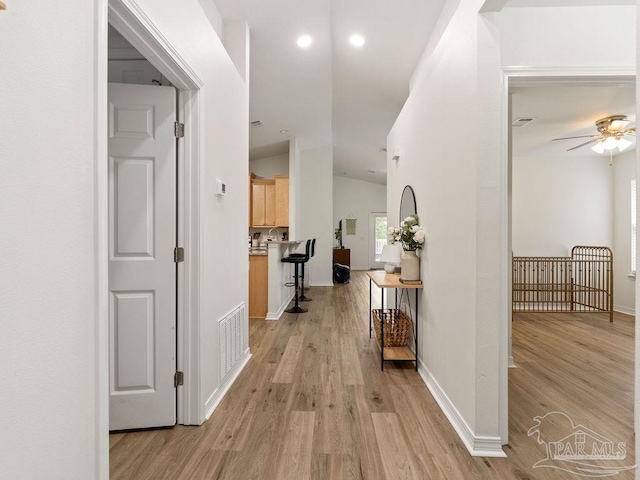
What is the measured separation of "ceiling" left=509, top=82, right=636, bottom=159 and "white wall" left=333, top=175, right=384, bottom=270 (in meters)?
6.73

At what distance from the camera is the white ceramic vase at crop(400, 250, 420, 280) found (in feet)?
9.98

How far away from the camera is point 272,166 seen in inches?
306

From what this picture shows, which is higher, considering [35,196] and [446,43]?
[446,43]

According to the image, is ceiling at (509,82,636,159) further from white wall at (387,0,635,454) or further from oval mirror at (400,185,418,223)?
oval mirror at (400,185,418,223)

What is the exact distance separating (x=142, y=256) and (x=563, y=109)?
4.68 meters

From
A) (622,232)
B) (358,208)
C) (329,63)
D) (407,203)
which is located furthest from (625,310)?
(358,208)

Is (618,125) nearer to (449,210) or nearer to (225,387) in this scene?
(449,210)

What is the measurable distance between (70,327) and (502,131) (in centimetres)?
220

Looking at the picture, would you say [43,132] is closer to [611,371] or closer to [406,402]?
[406,402]

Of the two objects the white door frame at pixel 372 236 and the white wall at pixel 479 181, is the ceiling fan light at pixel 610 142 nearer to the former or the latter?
the white wall at pixel 479 181

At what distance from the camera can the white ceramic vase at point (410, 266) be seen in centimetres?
304

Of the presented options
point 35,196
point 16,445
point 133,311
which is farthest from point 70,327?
point 133,311

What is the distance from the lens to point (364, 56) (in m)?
3.94

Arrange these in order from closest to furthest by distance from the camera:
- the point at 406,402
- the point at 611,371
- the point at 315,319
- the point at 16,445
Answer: the point at 16,445 < the point at 406,402 < the point at 611,371 < the point at 315,319
